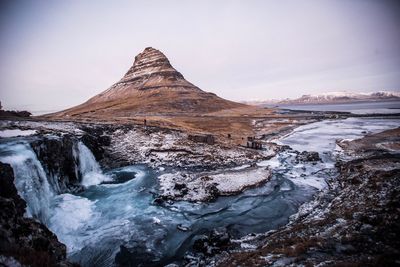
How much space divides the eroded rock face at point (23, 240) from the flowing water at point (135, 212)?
221 centimetres

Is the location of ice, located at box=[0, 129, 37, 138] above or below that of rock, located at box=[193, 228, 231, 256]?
above

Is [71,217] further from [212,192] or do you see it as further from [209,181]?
Result: [209,181]

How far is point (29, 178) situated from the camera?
19.5m

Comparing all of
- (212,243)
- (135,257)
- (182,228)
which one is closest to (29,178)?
(135,257)

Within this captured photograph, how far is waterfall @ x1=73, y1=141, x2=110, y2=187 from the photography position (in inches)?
1156

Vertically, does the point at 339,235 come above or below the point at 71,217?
above

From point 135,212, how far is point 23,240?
9.74 metres

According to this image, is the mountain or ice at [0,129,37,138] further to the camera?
the mountain

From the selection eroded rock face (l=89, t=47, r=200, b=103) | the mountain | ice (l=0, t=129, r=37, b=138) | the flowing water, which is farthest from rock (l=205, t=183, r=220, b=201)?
eroded rock face (l=89, t=47, r=200, b=103)

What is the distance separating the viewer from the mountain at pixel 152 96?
113675 mm

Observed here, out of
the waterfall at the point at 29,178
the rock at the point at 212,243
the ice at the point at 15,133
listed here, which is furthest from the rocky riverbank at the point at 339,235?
the ice at the point at 15,133

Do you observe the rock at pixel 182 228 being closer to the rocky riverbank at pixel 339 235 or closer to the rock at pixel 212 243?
the rock at pixel 212 243

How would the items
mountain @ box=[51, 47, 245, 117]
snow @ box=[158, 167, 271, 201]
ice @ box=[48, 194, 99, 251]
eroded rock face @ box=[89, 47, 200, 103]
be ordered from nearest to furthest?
ice @ box=[48, 194, 99, 251] → snow @ box=[158, 167, 271, 201] → mountain @ box=[51, 47, 245, 117] → eroded rock face @ box=[89, 47, 200, 103]

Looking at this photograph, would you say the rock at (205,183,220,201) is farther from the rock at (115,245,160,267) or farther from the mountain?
the mountain
